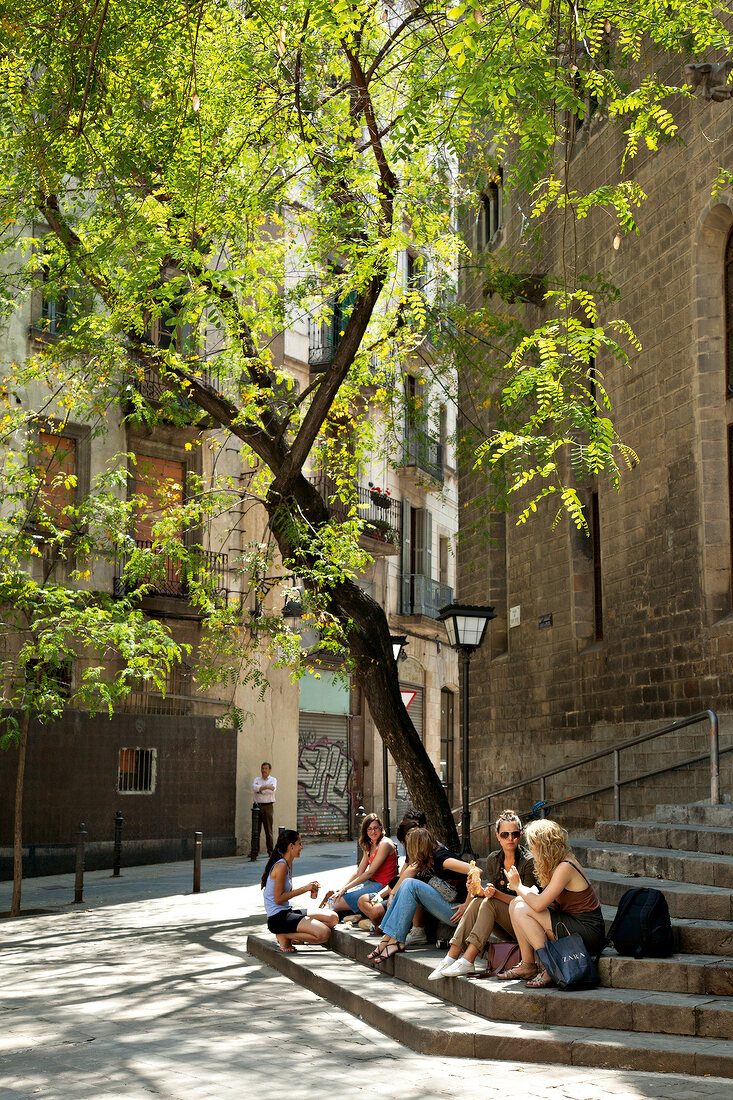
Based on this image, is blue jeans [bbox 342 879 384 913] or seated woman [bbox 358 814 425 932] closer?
seated woman [bbox 358 814 425 932]

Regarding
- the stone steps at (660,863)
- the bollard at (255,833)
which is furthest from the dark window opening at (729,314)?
the bollard at (255,833)

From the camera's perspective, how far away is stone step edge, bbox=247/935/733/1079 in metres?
5.98

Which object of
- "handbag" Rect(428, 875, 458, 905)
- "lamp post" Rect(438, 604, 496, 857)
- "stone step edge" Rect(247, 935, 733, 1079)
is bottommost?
"stone step edge" Rect(247, 935, 733, 1079)

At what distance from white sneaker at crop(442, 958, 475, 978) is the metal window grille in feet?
42.5

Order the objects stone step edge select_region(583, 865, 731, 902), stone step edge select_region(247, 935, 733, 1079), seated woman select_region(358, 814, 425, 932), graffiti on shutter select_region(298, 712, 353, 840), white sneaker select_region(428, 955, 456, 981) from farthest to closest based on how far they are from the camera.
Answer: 1. graffiti on shutter select_region(298, 712, 353, 840)
2. seated woman select_region(358, 814, 425, 932)
3. stone step edge select_region(583, 865, 731, 902)
4. white sneaker select_region(428, 955, 456, 981)
5. stone step edge select_region(247, 935, 733, 1079)

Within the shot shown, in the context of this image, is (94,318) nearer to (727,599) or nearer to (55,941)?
(55,941)

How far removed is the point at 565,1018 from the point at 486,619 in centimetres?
695

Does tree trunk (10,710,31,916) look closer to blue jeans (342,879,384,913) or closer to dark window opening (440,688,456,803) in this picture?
blue jeans (342,879,384,913)

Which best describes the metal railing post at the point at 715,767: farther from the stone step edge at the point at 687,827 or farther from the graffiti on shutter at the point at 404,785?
the graffiti on shutter at the point at 404,785

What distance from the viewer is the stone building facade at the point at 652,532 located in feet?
42.3

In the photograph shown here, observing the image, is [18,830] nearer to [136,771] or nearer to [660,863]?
[136,771]

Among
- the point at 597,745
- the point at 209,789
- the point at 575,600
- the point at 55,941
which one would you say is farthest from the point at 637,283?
the point at 209,789

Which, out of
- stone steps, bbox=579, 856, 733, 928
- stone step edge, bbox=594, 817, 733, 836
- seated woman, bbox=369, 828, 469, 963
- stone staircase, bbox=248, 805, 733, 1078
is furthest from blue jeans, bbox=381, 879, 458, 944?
stone step edge, bbox=594, 817, 733, 836

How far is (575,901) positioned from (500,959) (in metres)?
0.74
